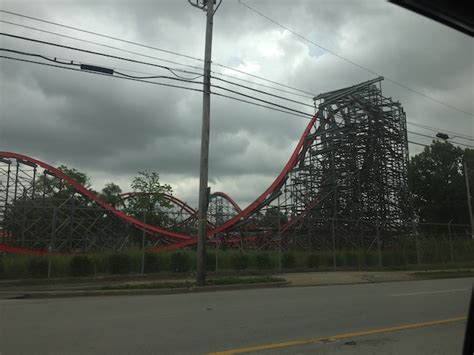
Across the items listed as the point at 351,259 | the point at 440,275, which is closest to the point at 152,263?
the point at 351,259

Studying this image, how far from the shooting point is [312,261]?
23.0 meters

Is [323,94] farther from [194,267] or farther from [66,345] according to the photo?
[66,345]

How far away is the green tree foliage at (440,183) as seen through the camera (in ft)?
202

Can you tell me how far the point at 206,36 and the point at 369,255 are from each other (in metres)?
16.2

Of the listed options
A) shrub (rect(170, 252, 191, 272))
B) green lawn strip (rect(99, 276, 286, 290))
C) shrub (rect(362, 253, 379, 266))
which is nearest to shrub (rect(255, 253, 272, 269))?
shrub (rect(170, 252, 191, 272))

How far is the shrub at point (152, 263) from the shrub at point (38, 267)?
13.1 feet

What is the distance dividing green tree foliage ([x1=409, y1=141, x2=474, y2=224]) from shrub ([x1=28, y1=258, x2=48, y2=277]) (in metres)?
58.1

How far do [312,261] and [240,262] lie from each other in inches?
184

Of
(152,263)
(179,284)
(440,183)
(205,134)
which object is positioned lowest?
(179,284)

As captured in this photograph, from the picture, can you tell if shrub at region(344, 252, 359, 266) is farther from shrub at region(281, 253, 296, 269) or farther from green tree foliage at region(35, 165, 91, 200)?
green tree foliage at region(35, 165, 91, 200)

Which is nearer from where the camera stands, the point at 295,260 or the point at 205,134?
the point at 205,134

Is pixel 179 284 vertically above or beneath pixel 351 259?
beneath

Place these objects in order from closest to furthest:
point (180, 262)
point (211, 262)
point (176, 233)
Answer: point (180, 262)
point (211, 262)
point (176, 233)

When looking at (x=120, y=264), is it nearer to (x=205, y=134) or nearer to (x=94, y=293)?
(x=94, y=293)
